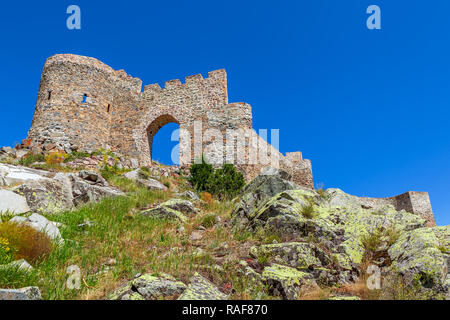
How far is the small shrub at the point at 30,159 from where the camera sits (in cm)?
1451

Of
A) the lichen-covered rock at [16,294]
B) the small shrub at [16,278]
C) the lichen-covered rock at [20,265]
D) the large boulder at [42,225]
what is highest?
the large boulder at [42,225]

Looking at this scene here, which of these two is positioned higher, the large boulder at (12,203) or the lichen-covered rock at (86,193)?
the lichen-covered rock at (86,193)

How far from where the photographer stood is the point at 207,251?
19.7 feet

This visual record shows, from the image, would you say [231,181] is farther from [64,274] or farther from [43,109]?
[43,109]

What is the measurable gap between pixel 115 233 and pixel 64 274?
203cm

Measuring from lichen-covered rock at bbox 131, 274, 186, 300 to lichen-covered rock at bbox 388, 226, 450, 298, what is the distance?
3.48 m

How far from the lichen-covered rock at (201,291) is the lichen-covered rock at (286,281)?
2.49 ft

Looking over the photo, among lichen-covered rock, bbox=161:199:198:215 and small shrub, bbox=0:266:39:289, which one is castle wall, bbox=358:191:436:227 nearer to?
lichen-covered rock, bbox=161:199:198:215

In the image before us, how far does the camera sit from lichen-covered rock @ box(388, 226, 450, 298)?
4.25m

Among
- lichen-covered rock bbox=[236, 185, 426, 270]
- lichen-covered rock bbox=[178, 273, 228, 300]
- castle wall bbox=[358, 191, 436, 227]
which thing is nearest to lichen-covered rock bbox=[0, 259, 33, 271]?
lichen-covered rock bbox=[178, 273, 228, 300]

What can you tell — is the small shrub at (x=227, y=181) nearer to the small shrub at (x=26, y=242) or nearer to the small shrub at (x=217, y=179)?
the small shrub at (x=217, y=179)

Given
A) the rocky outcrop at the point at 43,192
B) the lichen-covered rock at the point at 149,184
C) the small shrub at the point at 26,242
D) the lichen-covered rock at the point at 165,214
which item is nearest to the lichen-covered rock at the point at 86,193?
the rocky outcrop at the point at 43,192
